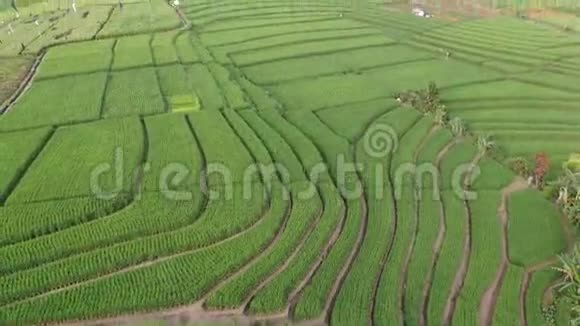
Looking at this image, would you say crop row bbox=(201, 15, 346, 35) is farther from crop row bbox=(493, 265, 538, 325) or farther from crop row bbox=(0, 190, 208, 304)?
crop row bbox=(493, 265, 538, 325)

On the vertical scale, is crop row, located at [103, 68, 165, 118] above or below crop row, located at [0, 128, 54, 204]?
above

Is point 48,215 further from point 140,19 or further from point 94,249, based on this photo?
point 140,19

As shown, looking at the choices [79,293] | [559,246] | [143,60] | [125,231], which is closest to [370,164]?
[559,246]

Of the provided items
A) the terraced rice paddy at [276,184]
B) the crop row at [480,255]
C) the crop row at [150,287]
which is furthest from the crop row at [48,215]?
the crop row at [480,255]

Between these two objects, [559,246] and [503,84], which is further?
[503,84]

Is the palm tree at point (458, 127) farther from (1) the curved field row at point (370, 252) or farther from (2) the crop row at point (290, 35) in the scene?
(2) the crop row at point (290, 35)

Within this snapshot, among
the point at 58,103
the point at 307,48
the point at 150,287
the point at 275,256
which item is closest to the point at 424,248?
the point at 275,256

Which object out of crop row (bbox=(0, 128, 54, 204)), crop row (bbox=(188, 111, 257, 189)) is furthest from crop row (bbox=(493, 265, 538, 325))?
crop row (bbox=(0, 128, 54, 204))

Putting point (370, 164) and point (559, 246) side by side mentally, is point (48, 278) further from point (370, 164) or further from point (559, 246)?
point (559, 246)

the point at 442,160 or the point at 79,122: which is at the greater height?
the point at 79,122
